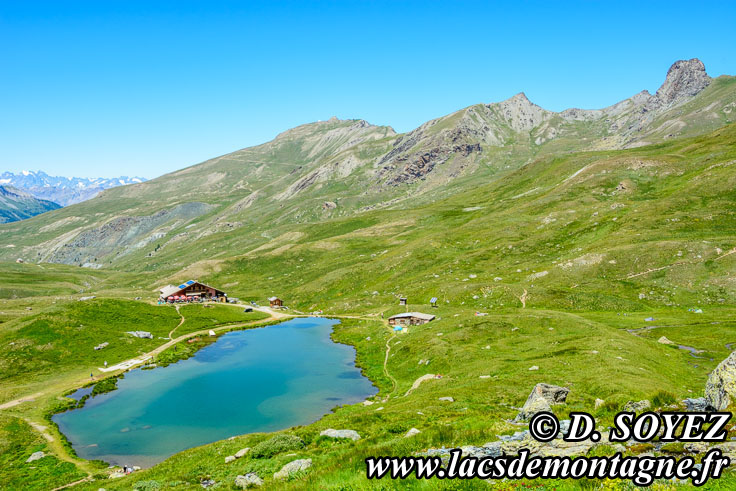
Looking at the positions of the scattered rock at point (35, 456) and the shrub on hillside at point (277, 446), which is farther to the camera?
the scattered rock at point (35, 456)

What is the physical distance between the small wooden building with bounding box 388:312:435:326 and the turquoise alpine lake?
18.1 meters

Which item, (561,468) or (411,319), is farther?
(411,319)

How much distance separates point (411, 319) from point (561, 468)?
94.6 metres

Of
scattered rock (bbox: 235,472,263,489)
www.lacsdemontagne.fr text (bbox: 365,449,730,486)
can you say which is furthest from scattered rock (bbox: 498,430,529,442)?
scattered rock (bbox: 235,472,263,489)

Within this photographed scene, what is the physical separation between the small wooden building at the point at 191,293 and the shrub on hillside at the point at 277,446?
5651 inches

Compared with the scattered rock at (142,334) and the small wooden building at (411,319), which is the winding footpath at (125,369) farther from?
the scattered rock at (142,334)

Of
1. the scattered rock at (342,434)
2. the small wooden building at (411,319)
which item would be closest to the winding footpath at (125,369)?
the small wooden building at (411,319)

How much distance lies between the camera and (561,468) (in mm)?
10594

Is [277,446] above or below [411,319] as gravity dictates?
above

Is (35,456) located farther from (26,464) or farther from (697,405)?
(697,405)

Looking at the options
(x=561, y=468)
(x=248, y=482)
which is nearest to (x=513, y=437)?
(x=561, y=468)

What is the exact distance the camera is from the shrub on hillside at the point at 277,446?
2694 centimetres

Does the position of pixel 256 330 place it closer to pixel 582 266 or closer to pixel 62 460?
pixel 62 460

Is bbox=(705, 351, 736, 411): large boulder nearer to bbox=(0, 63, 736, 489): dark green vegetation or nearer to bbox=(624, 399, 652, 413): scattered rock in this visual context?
bbox=(0, 63, 736, 489): dark green vegetation
